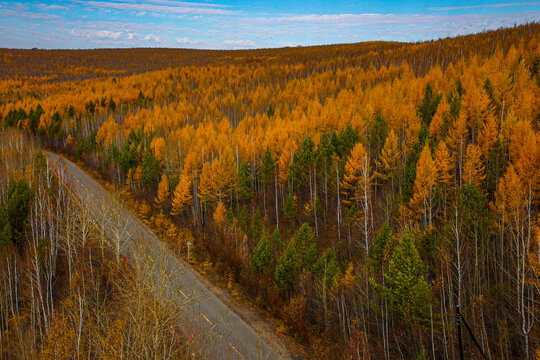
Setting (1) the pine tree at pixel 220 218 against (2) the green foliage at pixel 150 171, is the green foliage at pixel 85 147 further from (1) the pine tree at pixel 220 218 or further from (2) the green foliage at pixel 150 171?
(1) the pine tree at pixel 220 218

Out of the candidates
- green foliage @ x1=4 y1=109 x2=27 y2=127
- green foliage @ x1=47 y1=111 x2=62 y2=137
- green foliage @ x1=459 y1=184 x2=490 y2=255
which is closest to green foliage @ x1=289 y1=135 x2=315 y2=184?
green foliage @ x1=459 y1=184 x2=490 y2=255

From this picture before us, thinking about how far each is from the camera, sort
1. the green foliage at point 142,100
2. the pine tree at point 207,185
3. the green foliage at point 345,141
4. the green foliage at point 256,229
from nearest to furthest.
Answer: the green foliage at point 256,229, the pine tree at point 207,185, the green foliage at point 345,141, the green foliage at point 142,100

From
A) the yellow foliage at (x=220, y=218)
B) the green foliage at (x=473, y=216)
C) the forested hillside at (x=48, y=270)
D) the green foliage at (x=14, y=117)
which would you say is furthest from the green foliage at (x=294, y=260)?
the green foliage at (x=14, y=117)

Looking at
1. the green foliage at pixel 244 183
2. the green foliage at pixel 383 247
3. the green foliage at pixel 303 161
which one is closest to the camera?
the green foliage at pixel 383 247

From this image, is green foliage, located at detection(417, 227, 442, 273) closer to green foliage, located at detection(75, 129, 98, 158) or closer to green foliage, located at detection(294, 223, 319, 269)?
green foliage, located at detection(294, 223, 319, 269)

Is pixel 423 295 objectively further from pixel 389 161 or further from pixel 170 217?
pixel 170 217

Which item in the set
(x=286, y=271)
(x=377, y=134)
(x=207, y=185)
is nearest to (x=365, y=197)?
(x=286, y=271)

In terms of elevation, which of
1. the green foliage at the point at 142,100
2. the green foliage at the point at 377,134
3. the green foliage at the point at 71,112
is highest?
the green foliage at the point at 142,100
